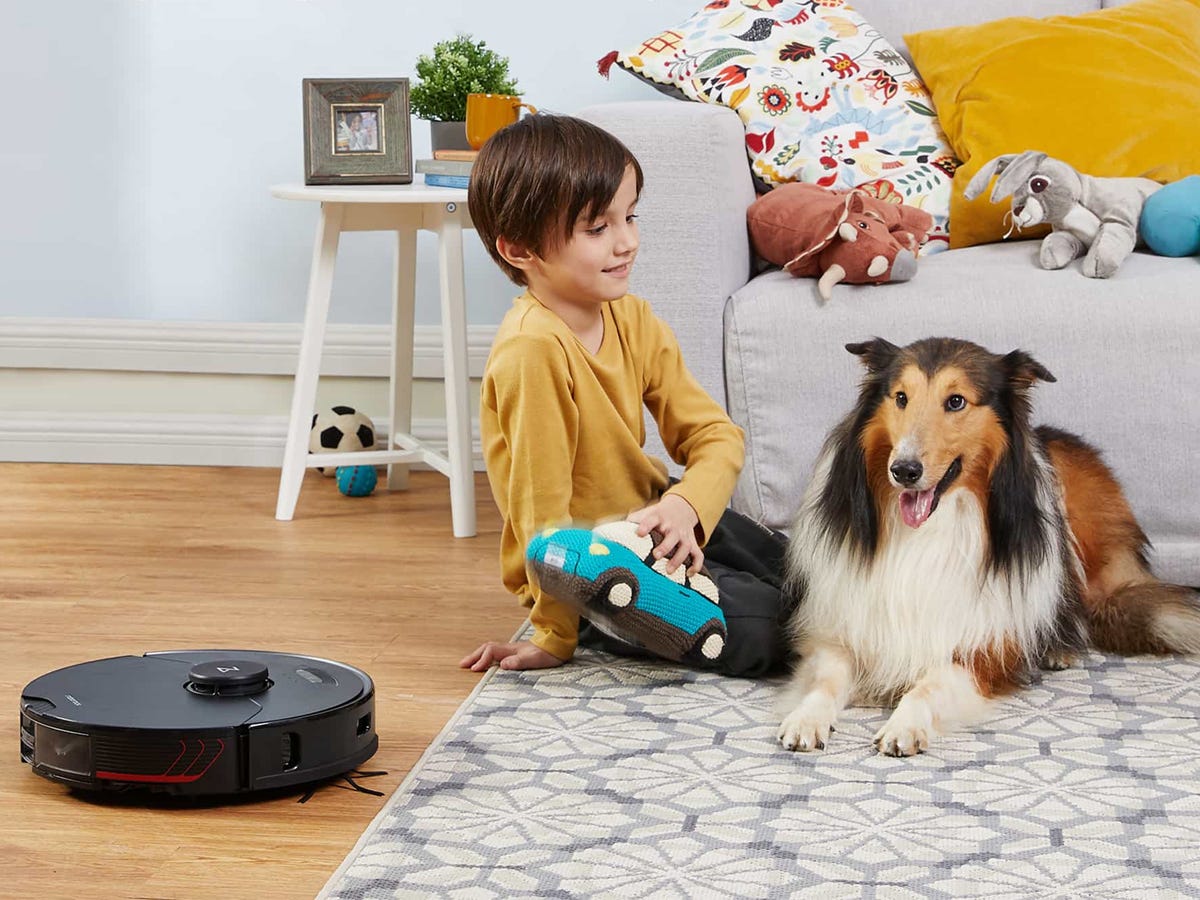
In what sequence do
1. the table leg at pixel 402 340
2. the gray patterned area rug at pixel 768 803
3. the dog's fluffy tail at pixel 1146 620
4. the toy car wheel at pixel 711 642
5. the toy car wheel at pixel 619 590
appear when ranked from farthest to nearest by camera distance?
the table leg at pixel 402 340
the dog's fluffy tail at pixel 1146 620
the toy car wheel at pixel 711 642
the toy car wheel at pixel 619 590
the gray patterned area rug at pixel 768 803

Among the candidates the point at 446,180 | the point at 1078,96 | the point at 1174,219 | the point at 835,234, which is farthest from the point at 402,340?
the point at 1174,219

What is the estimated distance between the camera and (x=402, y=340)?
9.38ft

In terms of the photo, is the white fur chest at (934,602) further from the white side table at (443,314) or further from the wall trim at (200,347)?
the wall trim at (200,347)

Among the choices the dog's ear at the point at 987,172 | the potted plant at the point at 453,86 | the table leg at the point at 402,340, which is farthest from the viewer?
the table leg at the point at 402,340

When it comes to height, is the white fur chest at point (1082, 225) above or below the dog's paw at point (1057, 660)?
above

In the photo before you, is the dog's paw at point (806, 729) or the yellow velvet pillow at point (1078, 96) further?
the yellow velvet pillow at point (1078, 96)

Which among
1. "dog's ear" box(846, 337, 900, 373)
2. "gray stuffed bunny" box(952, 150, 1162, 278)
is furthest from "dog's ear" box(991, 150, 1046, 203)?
"dog's ear" box(846, 337, 900, 373)

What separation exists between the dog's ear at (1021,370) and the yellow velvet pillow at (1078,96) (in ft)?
2.82

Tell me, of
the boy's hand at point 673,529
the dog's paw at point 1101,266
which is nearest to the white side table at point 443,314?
the boy's hand at point 673,529

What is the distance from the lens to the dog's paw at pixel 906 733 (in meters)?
1.51

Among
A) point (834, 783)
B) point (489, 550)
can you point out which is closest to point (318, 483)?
point (489, 550)

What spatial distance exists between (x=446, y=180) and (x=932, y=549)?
1304 millimetres

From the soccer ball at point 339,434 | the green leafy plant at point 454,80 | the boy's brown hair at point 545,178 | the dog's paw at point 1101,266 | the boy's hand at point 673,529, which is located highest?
the green leafy plant at point 454,80

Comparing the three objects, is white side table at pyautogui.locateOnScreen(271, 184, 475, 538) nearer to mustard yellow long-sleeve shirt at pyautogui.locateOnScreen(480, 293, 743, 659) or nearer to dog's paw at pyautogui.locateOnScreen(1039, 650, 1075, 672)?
mustard yellow long-sleeve shirt at pyautogui.locateOnScreen(480, 293, 743, 659)
